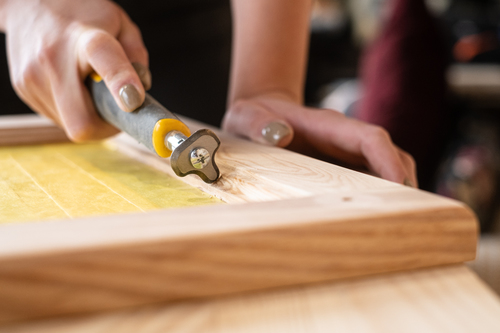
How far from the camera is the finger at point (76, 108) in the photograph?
2.05 feet

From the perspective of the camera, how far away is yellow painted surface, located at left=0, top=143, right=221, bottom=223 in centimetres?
42

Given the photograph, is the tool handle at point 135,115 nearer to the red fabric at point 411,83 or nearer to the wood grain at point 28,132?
the wood grain at point 28,132

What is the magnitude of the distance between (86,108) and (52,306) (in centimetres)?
43

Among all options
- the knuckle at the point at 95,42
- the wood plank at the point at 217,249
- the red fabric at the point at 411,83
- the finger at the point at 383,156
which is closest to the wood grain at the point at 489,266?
the red fabric at the point at 411,83

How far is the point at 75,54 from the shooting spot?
0.61m

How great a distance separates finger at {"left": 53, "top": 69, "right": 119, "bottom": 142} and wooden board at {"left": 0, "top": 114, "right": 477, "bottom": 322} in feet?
1.24

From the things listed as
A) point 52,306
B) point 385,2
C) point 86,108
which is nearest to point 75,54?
point 86,108

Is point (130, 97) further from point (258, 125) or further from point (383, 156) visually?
point (383, 156)

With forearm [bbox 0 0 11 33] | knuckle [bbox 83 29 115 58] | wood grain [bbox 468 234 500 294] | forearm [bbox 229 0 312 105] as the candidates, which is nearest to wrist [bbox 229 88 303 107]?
forearm [bbox 229 0 312 105]

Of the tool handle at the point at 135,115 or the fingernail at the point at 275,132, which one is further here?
the fingernail at the point at 275,132

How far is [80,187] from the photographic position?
19.3 inches

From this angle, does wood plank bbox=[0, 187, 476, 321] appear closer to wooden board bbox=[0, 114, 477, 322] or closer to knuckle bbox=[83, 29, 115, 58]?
wooden board bbox=[0, 114, 477, 322]

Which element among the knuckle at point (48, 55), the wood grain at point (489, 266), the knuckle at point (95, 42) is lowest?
the wood grain at point (489, 266)

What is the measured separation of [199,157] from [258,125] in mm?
191
